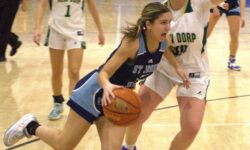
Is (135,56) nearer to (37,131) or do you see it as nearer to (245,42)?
(37,131)

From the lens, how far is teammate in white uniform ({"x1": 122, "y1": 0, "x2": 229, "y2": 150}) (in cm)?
369

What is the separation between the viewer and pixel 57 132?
3678mm

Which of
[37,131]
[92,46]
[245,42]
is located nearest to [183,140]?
[37,131]

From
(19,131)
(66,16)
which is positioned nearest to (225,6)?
(66,16)

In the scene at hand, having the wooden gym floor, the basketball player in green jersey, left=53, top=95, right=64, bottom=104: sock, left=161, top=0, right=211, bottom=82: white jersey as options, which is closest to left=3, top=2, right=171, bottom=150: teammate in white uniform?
left=161, top=0, right=211, bottom=82: white jersey

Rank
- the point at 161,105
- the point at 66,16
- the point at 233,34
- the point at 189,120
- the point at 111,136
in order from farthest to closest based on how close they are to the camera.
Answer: the point at 233,34 → the point at 161,105 → the point at 66,16 → the point at 189,120 → the point at 111,136

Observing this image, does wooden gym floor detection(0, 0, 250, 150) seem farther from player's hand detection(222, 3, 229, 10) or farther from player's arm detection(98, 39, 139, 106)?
player's arm detection(98, 39, 139, 106)

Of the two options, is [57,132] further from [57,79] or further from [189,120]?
[57,79]

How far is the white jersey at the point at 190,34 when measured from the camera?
3.69 metres

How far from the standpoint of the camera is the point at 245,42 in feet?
35.1

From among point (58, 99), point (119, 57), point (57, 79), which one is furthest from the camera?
point (58, 99)

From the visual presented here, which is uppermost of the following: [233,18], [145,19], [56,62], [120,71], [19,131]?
[145,19]

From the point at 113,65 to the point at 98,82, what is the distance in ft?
0.71

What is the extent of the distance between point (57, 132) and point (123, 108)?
884mm
